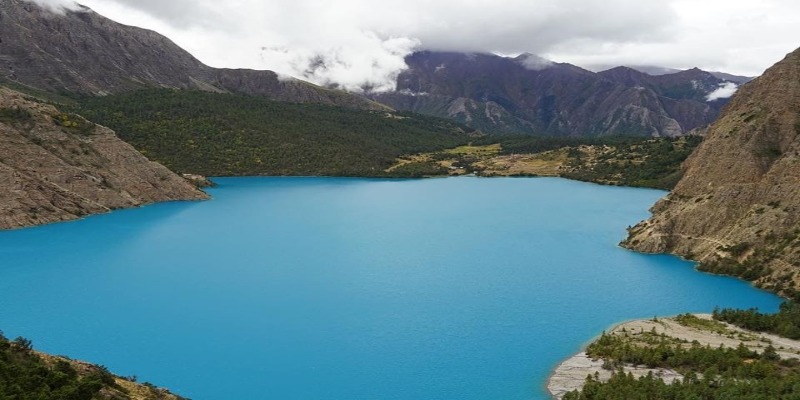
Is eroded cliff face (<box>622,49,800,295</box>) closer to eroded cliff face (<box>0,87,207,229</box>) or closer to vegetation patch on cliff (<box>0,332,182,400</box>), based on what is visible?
vegetation patch on cliff (<box>0,332,182,400</box>)

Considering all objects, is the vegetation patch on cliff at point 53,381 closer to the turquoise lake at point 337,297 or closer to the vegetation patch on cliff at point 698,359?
the turquoise lake at point 337,297

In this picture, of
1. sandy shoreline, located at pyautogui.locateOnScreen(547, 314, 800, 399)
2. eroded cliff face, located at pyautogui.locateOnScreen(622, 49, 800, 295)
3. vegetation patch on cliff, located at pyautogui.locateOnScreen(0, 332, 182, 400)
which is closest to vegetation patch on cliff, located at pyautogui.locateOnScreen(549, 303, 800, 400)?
sandy shoreline, located at pyautogui.locateOnScreen(547, 314, 800, 399)

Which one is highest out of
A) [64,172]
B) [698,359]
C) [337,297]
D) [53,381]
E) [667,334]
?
[64,172]

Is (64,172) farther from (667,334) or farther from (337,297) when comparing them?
(667,334)

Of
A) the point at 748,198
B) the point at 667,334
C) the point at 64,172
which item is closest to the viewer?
the point at 667,334

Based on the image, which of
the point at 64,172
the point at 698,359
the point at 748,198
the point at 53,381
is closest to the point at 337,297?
the point at 698,359

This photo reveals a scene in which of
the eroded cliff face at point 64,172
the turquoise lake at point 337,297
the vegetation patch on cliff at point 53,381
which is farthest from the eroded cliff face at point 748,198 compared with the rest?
the eroded cliff face at point 64,172
